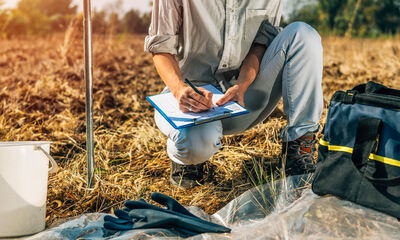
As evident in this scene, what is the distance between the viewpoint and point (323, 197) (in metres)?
1.31

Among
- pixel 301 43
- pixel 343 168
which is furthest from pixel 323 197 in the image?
pixel 301 43

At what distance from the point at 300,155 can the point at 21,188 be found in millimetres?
1117

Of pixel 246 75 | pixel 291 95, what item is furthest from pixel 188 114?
pixel 291 95

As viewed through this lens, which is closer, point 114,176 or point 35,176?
point 35,176

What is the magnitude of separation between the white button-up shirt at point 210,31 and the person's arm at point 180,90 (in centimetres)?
5

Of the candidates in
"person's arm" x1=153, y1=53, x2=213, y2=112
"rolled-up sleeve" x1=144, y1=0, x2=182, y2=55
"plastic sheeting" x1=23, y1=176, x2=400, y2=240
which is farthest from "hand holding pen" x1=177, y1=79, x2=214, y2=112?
"plastic sheeting" x1=23, y1=176, x2=400, y2=240

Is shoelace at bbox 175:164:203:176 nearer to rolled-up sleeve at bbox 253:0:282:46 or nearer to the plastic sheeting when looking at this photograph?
the plastic sheeting

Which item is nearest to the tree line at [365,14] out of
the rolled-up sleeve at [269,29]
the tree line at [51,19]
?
the tree line at [51,19]

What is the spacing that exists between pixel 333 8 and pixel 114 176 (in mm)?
12434

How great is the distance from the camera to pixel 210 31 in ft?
5.81

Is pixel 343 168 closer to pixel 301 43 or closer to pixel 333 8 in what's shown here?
pixel 301 43

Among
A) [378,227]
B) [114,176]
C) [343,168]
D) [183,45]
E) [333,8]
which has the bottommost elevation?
[114,176]

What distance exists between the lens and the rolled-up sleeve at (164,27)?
5.62 ft

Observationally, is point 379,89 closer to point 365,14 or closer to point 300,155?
point 300,155
